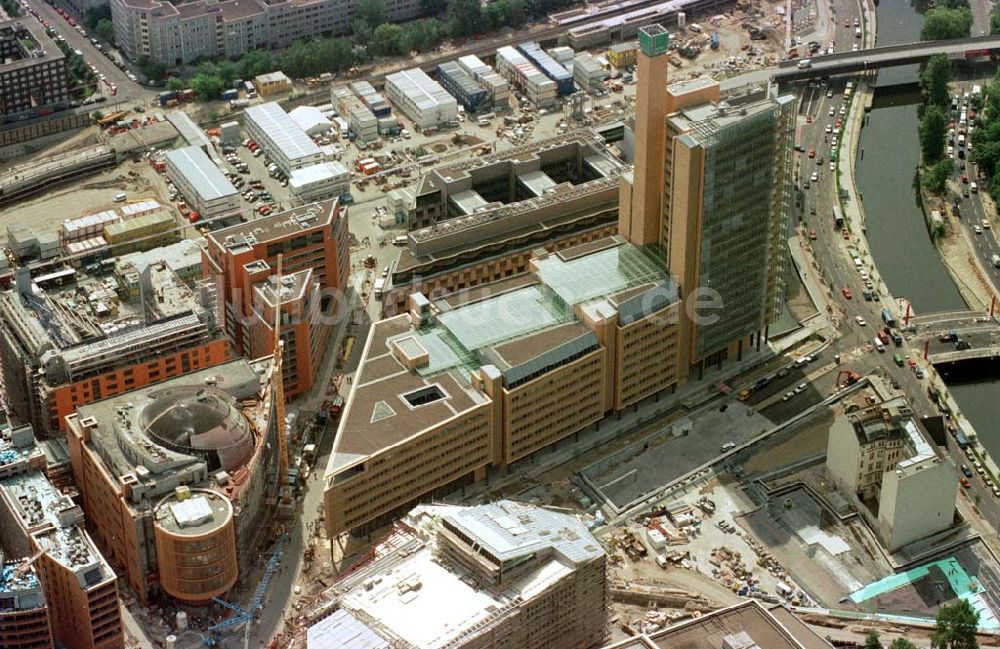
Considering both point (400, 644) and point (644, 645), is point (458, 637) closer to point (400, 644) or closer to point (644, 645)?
point (400, 644)

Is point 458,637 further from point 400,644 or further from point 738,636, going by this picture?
point 738,636

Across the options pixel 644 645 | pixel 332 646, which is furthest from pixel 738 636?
pixel 332 646

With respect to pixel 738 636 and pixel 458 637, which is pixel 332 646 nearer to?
pixel 458 637

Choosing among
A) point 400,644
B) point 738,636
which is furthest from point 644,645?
point 400,644

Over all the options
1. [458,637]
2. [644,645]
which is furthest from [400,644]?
[644,645]

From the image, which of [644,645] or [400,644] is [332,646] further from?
[644,645]
